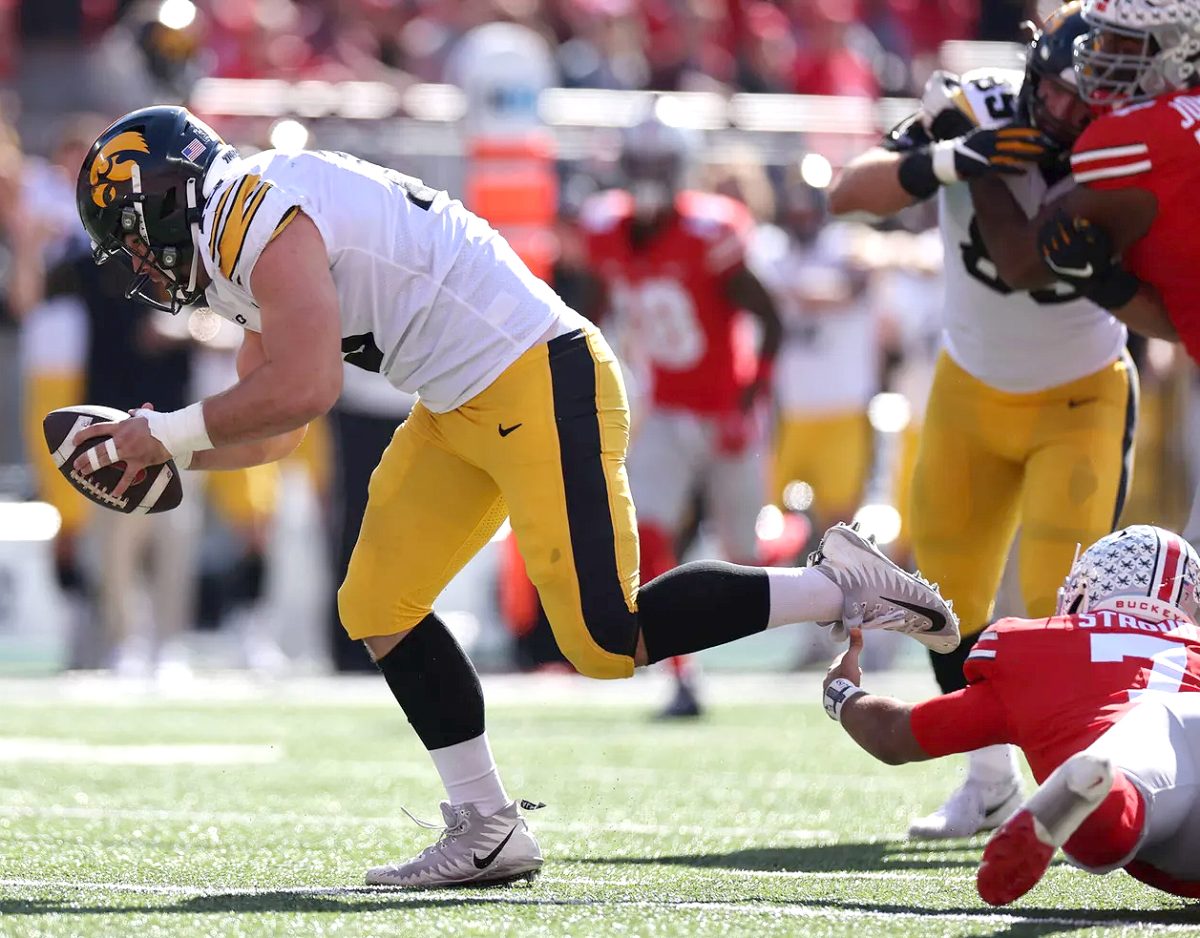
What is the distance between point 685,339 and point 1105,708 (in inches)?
213

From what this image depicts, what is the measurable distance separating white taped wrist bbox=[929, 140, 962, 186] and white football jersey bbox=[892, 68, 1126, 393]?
0.15 metres

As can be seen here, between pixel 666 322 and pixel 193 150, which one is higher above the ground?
pixel 193 150

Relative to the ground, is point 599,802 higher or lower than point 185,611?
higher

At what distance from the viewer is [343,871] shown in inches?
177

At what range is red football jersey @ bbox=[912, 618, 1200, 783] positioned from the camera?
3816 mm

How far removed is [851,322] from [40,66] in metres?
5.26

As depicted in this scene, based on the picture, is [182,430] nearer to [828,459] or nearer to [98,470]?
[98,470]

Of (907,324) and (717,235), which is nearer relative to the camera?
(717,235)

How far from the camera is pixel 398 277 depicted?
4.26 meters

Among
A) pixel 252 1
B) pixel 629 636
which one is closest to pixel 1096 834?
pixel 629 636

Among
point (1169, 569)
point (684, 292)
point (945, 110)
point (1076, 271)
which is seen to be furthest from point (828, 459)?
point (1169, 569)

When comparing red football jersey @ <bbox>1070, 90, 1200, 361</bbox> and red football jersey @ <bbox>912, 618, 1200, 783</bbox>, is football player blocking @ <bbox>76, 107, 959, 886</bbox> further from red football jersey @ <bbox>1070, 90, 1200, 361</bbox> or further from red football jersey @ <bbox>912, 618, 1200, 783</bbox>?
red football jersey @ <bbox>1070, 90, 1200, 361</bbox>

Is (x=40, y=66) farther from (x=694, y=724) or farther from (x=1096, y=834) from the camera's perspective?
(x=1096, y=834)

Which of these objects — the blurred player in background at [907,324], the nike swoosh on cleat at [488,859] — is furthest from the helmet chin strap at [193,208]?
the blurred player in background at [907,324]
